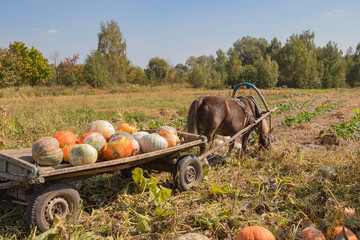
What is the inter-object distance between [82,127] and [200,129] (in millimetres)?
3565

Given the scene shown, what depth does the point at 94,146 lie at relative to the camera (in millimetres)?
3535

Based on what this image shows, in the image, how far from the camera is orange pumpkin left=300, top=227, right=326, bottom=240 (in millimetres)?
2678

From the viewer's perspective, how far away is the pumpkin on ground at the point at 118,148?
11.4 feet

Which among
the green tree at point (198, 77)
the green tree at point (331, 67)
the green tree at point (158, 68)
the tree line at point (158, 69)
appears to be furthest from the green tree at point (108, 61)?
the green tree at point (331, 67)

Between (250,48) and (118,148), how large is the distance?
75990 mm

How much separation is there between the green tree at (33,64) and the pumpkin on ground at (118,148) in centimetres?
4553

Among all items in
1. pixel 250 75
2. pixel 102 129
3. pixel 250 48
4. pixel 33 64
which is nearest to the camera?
pixel 102 129

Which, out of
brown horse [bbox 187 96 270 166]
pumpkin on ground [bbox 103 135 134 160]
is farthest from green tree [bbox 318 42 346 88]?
pumpkin on ground [bbox 103 135 134 160]

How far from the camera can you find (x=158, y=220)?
3.46 metres

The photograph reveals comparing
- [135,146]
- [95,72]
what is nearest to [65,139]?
[135,146]

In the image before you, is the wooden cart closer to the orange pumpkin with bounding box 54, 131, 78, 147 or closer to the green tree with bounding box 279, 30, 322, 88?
the orange pumpkin with bounding box 54, 131, 78, 147

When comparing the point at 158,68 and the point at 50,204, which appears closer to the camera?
the point at 50,204

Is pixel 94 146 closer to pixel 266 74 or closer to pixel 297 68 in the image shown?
pixel 266 74

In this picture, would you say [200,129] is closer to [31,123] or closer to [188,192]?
[188,192]
